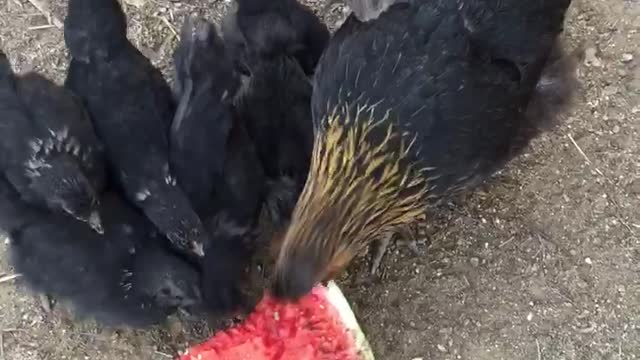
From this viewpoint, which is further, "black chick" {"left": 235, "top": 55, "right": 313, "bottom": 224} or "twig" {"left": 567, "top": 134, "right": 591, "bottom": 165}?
"twig" {"left": 567, "top": 134, "right": 591, "bottom": 165}

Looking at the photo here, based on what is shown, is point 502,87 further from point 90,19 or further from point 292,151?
point 90,19

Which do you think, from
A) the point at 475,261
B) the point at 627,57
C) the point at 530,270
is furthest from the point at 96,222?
the point at 627,57

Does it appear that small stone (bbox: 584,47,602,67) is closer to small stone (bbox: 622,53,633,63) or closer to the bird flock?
small stone (bbox: 622,53,633,63)

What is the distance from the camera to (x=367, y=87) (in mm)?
3180

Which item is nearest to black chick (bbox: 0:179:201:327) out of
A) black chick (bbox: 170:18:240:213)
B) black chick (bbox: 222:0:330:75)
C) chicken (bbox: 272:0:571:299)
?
black chick (bbox: 170:18:240:213)

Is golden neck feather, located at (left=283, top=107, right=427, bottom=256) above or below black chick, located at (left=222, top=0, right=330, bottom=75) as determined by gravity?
below

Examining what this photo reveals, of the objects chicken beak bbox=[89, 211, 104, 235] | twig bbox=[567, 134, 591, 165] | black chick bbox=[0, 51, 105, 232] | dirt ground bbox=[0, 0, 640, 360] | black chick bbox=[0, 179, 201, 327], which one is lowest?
dirt ground bbox=[0, 0, 640, 360]

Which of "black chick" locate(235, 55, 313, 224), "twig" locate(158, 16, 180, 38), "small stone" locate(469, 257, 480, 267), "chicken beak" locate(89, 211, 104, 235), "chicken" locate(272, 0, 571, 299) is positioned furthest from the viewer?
"twig" locate(158, 16, 180, 38)

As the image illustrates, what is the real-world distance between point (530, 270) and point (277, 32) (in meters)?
1.22

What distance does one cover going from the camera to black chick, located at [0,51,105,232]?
3232mm

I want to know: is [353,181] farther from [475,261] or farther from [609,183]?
[609,183]

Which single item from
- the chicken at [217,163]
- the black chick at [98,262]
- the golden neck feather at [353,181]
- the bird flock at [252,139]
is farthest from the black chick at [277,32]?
the black chick at [98,262]

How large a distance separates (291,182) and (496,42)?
33.4 inches

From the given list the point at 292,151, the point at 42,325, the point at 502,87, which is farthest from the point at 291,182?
the point at 42,325
